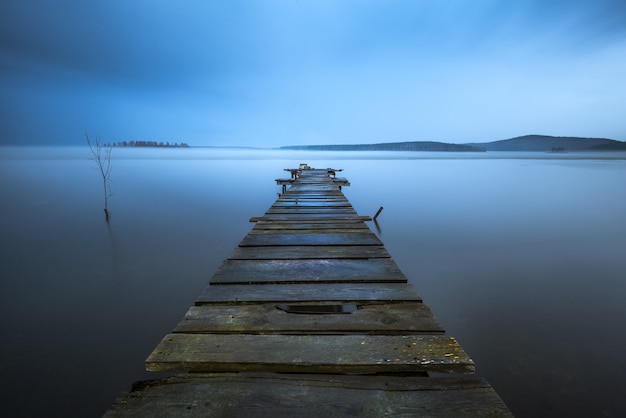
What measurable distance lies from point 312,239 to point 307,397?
3.09 metres

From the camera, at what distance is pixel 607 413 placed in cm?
300

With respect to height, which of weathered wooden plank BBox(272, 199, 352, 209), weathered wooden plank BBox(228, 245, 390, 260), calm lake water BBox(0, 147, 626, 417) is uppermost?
weathered wooden plank BBox(228, 245, 390, 260)

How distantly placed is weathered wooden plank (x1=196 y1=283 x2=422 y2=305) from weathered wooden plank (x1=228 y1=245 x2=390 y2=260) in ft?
2.74

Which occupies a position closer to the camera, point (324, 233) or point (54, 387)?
point (54, 387)

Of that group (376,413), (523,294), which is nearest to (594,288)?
(523,294)

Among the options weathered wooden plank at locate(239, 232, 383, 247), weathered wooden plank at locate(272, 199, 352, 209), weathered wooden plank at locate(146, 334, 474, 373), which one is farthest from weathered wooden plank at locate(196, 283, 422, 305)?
weathered wooden plank at locate(272, 199, 352, 209)

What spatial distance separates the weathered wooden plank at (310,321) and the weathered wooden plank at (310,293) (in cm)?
10

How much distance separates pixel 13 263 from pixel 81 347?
196 inches

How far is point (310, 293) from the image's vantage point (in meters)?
2.77

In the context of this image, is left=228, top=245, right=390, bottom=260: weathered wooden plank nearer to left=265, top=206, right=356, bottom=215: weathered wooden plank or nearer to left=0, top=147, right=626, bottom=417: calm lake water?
left=0, top=147, right=626, bottom=417: calm lake water

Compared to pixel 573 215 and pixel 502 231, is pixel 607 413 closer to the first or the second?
pixel 502 231

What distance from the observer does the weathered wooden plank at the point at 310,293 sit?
8.67 feet

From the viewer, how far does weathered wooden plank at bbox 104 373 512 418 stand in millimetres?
1516

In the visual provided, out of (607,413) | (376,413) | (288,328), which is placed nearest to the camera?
(376,413)
